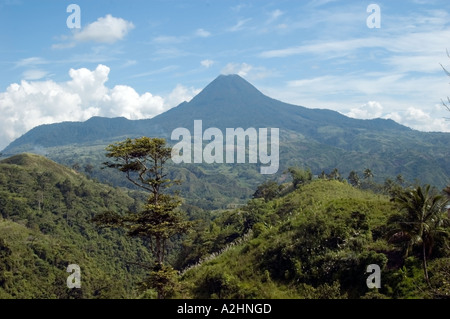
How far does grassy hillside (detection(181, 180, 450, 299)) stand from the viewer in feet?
59.4

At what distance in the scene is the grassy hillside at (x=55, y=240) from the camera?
68.5 meters

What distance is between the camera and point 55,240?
286 ft

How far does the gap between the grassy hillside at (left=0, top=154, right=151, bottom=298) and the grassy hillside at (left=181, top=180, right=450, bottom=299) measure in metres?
38.2

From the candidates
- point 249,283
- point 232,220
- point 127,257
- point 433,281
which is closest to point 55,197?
point 127,257

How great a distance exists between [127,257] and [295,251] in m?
84.4

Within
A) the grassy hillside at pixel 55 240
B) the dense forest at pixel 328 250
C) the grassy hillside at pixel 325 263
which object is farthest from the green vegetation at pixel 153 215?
the grassy hillside at pixel 55 240

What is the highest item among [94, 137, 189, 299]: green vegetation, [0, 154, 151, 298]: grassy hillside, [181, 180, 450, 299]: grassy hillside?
[94, 137, 189, 299]: green vegetation

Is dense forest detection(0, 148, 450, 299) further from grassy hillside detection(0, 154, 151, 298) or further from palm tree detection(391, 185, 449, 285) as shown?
grassy hillside detection(0, 154, 151, 298)

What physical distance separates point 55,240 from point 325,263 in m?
82.0

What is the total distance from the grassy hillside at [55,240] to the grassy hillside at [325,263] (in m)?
38.2

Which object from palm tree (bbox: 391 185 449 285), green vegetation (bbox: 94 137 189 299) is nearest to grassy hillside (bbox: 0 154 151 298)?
green vegetation (bbox: 94 137 189 299)

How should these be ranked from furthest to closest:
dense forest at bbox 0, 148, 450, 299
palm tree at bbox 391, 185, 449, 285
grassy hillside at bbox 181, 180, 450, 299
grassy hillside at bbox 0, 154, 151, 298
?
grassy hillside at bbox 0, 154, 151, 298
grassy hillside at bbox 181, 180, 450, 299
dense forest at bbox 0, 148, 450, 299
palm tree at bbox 391, 185, 449, 285

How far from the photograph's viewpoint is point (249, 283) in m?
21.4
